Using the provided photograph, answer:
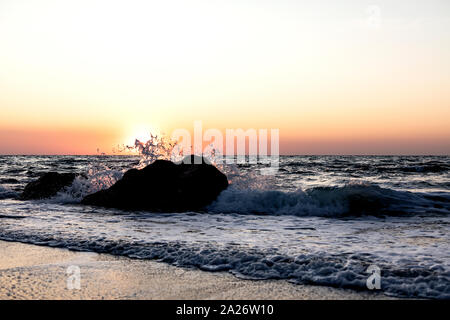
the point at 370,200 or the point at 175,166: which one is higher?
the point at 175,166

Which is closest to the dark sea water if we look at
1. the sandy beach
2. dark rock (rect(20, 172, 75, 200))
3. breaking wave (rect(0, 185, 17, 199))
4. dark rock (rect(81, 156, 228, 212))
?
the sandy beach

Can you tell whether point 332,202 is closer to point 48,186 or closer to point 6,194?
point 48,186

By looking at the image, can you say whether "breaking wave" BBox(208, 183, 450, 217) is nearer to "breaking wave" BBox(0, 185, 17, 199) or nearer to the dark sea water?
the dark sea water

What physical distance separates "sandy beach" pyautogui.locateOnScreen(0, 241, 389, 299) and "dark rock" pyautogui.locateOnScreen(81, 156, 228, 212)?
5208 millimetres

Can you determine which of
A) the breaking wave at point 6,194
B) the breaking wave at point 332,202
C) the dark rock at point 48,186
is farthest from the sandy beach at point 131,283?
the breaking wave at point 6,194

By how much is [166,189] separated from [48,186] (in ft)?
14.8

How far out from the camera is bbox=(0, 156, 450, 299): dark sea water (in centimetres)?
385

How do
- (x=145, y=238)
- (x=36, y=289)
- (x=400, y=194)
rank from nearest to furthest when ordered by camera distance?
(x=36, y=289) < (x=145, y=238) < (x=400, y=194)
